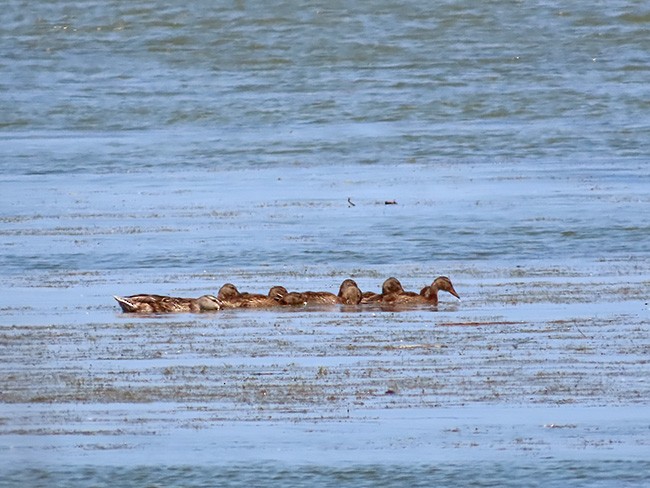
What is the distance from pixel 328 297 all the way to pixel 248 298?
0.51m

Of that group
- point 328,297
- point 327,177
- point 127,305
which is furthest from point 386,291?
point 327,177

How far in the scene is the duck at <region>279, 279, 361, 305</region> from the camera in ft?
42.8

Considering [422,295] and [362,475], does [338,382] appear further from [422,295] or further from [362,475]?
[422,295]

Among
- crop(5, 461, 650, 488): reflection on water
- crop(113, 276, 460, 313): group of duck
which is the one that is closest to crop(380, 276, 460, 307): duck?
crop(113, 276, 460, 313): group of duck

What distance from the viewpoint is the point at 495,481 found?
862 cm

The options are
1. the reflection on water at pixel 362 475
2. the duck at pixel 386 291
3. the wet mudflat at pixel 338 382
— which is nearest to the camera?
the reflection on water at pixel 362 475

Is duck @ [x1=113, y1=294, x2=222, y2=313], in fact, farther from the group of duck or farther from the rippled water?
the rippled water

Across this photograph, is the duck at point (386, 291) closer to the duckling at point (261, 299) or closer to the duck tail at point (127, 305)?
A: the duckling at point (261, 299)

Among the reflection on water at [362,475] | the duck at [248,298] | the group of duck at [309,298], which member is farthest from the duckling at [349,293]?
the reflection on water at [362,475]

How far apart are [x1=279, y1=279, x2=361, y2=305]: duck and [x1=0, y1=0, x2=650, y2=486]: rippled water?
265mm

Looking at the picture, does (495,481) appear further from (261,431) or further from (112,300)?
(112,300)

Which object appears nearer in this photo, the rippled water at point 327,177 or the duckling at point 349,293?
the rippled water at point 327,177

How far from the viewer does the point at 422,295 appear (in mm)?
13211

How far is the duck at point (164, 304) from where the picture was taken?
1269 cm
